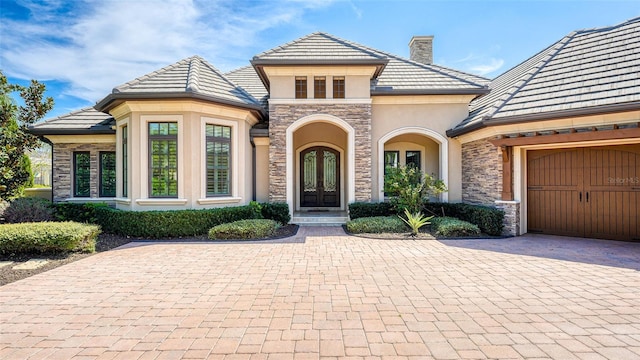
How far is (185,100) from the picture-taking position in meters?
8.66

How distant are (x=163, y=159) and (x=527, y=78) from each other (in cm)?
1150

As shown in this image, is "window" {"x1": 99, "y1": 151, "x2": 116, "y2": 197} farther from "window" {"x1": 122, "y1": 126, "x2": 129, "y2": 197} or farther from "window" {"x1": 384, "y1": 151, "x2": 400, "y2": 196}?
"window" {"x1": 384, "y1": 151, "x2": 400, "y2": 196}

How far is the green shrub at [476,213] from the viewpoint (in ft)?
28.1

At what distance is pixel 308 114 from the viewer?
10.5m

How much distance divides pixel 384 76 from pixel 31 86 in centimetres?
1212

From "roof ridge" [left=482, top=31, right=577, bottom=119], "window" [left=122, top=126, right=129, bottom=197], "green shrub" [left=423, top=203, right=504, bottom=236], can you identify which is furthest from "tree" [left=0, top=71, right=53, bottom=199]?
"roof ridge" [left=482, top=31, right=577, bottom=119]

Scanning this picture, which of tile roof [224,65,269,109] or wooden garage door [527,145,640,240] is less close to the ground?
tile roof [224,65,269,109]

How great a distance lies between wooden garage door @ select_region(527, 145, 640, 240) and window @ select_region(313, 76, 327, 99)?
671cm

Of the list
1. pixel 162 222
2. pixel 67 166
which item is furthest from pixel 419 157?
pixel 67 166

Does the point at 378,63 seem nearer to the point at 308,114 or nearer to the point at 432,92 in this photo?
the point at 432,92

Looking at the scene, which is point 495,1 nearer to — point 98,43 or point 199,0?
point 199,0

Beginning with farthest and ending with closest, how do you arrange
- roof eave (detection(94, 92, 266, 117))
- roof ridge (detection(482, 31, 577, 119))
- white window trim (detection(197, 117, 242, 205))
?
1. white window trim (detection(197, 117, 242, 205))
2. roof ridge (detection(482, 31, 577, 119))
3. roof eave (detection(94, 92, 266, 117))

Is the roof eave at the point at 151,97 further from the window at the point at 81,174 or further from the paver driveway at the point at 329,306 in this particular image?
the paver driveway at the point at 329,306

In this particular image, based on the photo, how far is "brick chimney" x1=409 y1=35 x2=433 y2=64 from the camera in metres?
14.8
